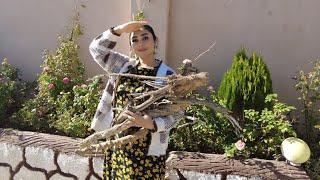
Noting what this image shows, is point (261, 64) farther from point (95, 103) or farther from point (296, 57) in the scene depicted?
point (95, 103)

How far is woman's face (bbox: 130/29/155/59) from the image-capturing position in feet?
9.59

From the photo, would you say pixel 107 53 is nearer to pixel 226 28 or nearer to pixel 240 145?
pixel 240 145

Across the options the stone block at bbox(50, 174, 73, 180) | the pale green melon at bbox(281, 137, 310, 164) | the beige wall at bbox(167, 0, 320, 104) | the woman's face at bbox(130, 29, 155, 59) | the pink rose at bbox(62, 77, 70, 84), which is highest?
the beige wall at bbox(167, 0, 320, 104)

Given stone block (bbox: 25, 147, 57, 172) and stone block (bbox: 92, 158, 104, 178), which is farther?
stone block (bbox: 25, 147, 57, 172)

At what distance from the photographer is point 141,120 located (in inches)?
106

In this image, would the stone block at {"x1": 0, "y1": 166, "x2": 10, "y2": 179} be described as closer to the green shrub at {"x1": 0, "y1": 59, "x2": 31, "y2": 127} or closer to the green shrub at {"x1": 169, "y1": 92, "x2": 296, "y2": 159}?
the green shrub at {"x1": 0, "y1": 59, "x2": 31, "y2": 127}

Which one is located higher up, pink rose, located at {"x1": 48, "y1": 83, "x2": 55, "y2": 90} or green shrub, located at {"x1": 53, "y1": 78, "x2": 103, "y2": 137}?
pink rose, located at {"x1": 48, "y1": 83, "x2": 55, "y2": 90}

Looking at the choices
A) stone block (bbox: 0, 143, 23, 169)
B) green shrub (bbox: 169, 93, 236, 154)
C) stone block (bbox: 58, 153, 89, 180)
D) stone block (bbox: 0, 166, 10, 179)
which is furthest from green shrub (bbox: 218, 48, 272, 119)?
stone block (bbox: 0, 166, 10, 179)

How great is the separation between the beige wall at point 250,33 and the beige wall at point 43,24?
677 millimetres

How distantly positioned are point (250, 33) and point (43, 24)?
101 inches

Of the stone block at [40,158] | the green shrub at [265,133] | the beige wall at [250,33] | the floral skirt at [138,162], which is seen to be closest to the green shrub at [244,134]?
the green shrub at [265,133]

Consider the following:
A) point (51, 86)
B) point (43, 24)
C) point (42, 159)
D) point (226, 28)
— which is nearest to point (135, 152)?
point (42, 159)

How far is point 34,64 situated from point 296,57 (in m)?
3.26

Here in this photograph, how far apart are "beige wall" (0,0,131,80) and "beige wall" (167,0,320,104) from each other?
0.68 m
